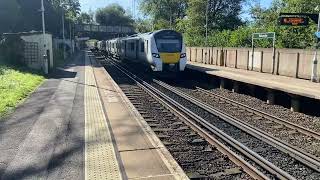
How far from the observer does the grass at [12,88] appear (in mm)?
13768

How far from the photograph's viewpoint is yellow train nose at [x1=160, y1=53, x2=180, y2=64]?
918 inches

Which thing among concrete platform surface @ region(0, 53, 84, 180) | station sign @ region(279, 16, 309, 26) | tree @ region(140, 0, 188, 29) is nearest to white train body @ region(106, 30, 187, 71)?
station sign @ region(279, 16, 309, 26)

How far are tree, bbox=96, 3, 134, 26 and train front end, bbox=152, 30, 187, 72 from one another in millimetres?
94188

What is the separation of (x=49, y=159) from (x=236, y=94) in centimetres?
1205

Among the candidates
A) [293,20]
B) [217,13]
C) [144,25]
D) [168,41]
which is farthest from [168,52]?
[144,25]

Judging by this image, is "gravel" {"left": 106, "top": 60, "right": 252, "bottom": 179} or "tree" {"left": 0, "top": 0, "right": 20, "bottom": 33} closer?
"gravel" {"left": 106, "top": 60, "right": 252, "bottom": 179}

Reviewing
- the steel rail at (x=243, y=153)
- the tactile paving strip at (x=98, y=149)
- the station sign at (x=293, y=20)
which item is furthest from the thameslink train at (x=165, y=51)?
the steel rail at (x=243, y=153)

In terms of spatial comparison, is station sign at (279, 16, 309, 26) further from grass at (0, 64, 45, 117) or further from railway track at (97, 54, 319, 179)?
grass at (0, 64, 45, 117)

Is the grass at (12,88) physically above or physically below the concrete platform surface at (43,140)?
above

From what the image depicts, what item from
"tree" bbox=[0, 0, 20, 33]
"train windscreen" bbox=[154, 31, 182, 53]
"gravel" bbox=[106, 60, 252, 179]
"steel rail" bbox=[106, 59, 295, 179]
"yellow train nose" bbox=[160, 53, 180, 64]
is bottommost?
"gravel" bbox=[106, 60, 252, 179]

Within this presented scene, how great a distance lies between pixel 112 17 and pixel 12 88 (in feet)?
340

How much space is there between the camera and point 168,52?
23453mm

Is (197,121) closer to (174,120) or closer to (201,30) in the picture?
(174,120)

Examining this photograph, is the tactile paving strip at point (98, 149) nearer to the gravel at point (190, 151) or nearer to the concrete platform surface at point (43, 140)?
the concrete platform surface at point (43, 140)
